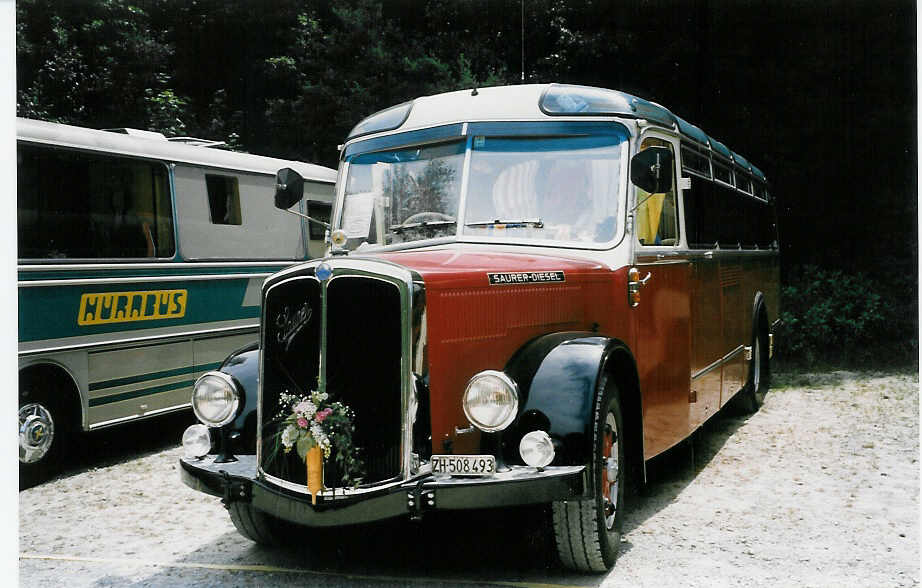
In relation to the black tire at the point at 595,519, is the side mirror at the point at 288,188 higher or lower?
higher

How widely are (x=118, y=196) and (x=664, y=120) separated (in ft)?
15.3

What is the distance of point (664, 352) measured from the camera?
589cm

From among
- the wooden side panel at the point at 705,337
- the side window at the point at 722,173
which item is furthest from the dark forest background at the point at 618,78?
the wooden side panel at the point at 705,337

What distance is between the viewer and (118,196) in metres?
7.89

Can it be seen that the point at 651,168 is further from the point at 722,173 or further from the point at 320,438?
the point at 722,173

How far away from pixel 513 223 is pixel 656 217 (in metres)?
1.06

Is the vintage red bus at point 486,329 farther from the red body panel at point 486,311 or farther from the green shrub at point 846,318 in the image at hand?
the green shrub at point 846,318

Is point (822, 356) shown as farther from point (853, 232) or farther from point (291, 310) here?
point (291, 310)

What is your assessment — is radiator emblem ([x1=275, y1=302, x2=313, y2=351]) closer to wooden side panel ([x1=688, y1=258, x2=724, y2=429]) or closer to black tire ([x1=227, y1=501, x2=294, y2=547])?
black tire ([x1=227, y1=501, x2=294, y2=547])

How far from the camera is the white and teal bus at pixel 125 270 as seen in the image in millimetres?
7090

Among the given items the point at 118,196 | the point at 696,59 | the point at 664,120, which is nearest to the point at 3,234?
the point at 118,196

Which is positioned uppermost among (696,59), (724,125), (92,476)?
(696,59)

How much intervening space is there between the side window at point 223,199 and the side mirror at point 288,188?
11.5ft

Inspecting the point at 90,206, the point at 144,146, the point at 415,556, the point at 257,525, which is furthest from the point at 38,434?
the point at 415,556
